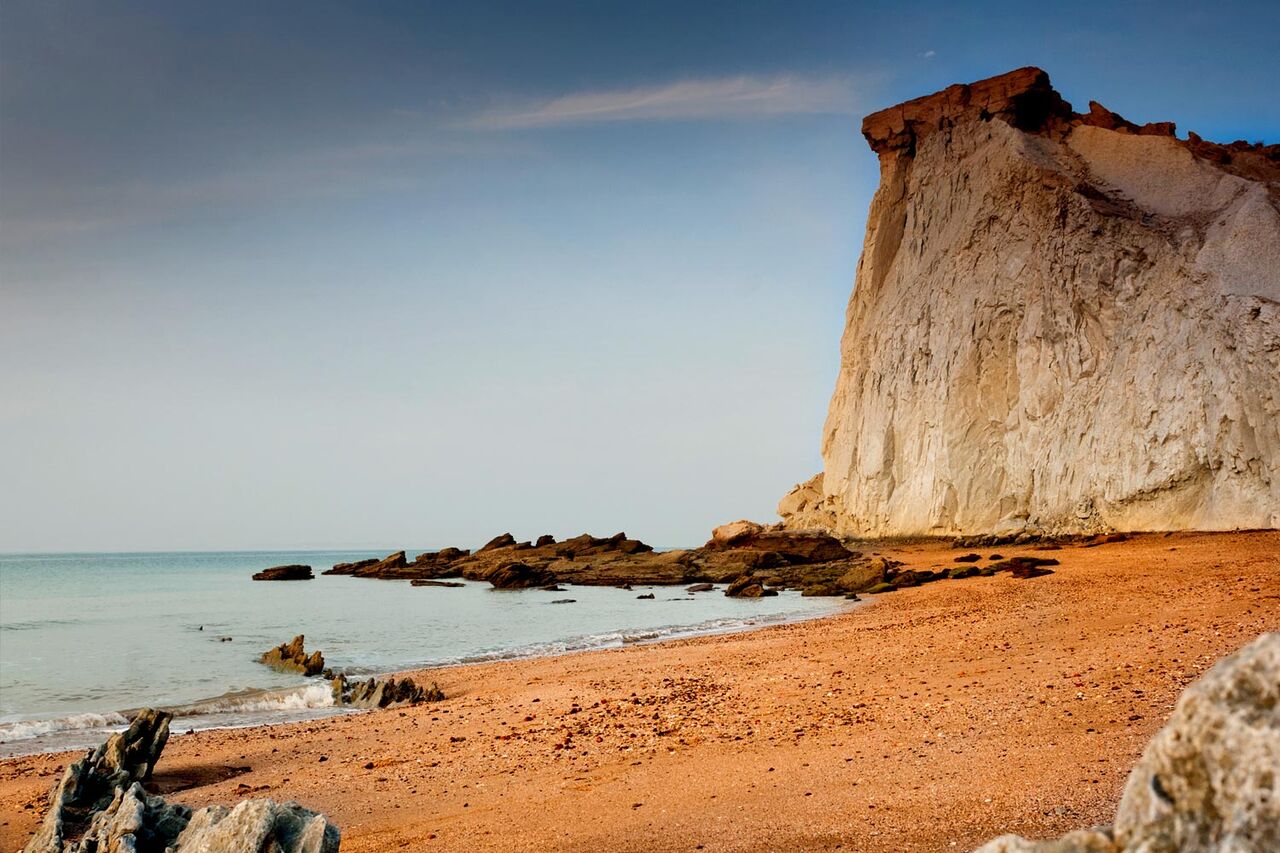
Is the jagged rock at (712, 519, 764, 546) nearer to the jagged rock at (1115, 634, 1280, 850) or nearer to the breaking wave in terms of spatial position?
the breaking wave

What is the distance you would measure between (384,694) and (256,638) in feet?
48.2

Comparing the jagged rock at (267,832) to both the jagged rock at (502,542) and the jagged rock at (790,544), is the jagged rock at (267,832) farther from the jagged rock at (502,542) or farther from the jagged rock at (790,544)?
the jagged rock at (502,542)

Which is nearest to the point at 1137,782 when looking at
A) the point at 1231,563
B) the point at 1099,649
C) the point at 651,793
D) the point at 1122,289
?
the point at 651,793

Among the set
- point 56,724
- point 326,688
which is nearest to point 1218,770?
point 326,688

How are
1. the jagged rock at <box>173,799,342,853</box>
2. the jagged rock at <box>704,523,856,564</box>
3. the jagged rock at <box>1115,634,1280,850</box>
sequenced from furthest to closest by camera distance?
the jagged rock at <box>704,523,856,564</box> < the jagged rock at <box>173,799,342,853</box> < the jagged rock at <box>1115,634,1280,850</box>

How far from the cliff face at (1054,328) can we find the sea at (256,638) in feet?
55.4

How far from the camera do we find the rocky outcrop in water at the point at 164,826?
4.59m

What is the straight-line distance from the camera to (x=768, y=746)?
8508mm

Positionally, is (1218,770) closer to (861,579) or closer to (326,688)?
(326,688)

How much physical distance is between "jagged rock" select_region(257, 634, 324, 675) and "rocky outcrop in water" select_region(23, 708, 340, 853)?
11.4 metres

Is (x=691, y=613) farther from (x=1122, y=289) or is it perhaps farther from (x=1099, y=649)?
(x=1122, y=289)

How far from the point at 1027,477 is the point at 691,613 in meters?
23.2

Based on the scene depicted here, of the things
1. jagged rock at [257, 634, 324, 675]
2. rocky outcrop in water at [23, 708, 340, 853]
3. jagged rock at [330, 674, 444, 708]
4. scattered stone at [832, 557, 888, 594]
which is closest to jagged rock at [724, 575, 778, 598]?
scattered stone at [832, 557, 888, 594]

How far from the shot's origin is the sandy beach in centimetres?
630
